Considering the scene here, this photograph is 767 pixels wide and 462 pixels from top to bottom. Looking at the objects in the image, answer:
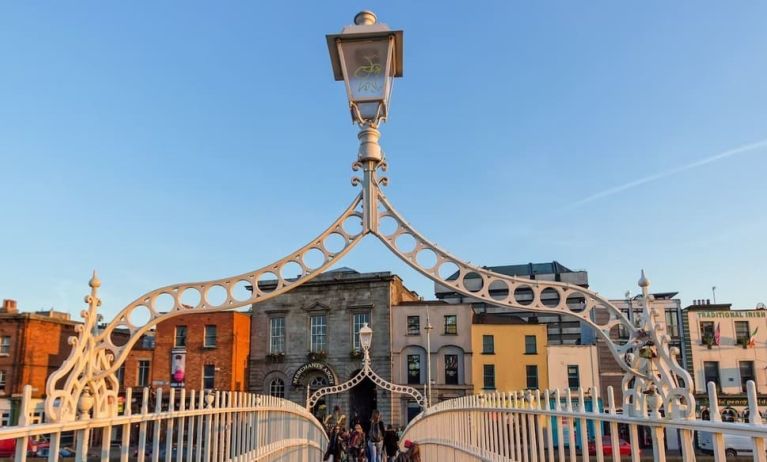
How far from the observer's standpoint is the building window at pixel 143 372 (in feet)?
128

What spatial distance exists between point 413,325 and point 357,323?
3492mm

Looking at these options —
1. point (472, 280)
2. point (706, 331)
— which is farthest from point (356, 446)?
point (472, 280)

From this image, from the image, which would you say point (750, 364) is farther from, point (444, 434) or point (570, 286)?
point (570, 286)

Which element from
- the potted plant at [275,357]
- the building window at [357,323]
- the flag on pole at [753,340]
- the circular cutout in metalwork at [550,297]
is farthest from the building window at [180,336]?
the flag on pole at [753,340]

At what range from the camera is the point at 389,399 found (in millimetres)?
36469

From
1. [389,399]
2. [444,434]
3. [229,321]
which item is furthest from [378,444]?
[229,321]

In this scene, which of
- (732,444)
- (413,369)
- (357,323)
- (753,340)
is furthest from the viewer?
(357,323)

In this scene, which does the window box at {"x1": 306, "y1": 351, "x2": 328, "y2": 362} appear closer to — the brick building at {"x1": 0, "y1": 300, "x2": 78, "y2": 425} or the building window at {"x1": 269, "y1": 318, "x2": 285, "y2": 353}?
the building window at {"x1": 269, "y1": 318, "x2": 285, "y2": 353}

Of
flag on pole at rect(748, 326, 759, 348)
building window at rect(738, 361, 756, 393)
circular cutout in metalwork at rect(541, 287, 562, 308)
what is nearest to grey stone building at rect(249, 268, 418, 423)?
circular cutout in metalwork at rect(541, 287, 562, 308)

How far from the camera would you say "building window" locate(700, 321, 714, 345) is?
3341 centimetres

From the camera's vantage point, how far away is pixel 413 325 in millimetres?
37750

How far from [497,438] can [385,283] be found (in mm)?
31464

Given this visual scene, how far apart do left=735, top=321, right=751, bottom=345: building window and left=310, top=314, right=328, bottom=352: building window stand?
2296 centimetres

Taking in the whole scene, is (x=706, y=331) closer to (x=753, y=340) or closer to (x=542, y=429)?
(x=753, y=340)
